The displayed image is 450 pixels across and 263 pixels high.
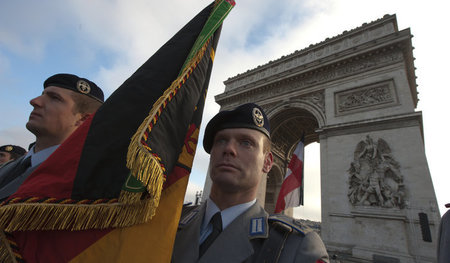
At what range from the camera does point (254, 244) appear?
1244 mm

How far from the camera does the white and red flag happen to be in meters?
7.14

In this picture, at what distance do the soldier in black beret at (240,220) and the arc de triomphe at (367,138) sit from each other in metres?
8.10

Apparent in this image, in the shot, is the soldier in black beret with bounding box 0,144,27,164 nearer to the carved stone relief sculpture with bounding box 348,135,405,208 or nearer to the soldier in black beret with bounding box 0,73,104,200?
the soldier in black beret with bounding box 0,73,104,200

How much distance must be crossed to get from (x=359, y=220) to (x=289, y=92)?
8.11 m

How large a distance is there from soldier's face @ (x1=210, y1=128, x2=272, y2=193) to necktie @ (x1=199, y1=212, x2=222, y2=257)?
0.60 feet

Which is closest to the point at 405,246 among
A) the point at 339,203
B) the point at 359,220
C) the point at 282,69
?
the point at 359,220

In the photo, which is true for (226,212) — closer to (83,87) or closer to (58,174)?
(58,174)

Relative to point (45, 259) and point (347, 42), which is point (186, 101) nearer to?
point (45, 259)

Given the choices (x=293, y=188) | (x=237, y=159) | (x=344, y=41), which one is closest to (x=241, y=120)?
(x=237, y=159)

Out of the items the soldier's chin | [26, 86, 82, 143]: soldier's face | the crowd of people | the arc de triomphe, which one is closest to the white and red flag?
the arc de triomphe

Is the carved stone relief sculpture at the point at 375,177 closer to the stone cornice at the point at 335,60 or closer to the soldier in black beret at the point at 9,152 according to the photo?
the stone cornice at the point at 335,60

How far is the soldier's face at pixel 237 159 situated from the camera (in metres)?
1.36

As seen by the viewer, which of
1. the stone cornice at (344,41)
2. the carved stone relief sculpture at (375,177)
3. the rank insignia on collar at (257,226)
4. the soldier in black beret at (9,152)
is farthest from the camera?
the stone cornice at (344,41)

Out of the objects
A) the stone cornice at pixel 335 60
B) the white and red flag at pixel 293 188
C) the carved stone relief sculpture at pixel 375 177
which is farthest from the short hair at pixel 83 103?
the stone cornice at pixel 335 60
